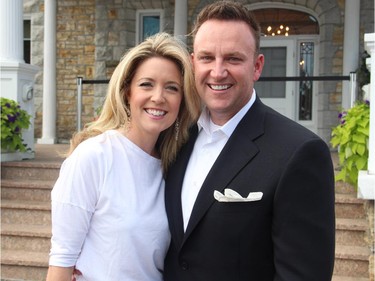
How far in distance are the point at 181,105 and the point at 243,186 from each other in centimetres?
65

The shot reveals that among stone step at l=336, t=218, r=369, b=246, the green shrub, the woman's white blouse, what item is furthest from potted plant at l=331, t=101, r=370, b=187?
the green shrub

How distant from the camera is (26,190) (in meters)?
5.23

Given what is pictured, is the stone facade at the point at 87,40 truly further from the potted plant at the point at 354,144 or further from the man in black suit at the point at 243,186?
the man in black suit at the point at 243,186

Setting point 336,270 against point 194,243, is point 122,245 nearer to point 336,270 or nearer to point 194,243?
point 194,243

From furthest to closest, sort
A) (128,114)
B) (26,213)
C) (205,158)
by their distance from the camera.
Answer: (26,213) < (128,114) < (205,158)

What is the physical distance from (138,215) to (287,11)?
26.3ft

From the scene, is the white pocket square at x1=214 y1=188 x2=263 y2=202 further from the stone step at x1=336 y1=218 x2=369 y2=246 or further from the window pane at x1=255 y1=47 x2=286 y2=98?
the window pane at x1=255 y1=47 x2=286 y2=98

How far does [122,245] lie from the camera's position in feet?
6.07

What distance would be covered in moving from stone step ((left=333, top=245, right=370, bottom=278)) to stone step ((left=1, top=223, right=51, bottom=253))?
2.58 meters

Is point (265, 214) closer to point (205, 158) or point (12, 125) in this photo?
point (205, 158)

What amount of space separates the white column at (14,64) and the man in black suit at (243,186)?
4.56 m

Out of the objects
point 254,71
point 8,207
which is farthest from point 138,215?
point 8,207

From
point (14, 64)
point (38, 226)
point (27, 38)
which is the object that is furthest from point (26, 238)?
point (27, 38)

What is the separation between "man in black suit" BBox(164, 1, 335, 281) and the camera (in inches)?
58.0
